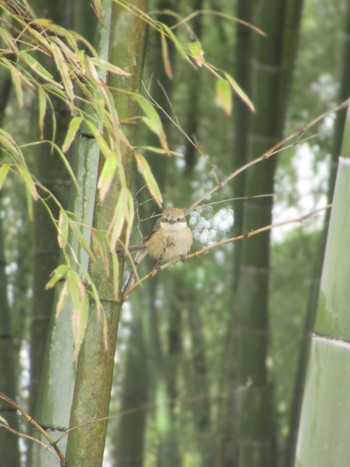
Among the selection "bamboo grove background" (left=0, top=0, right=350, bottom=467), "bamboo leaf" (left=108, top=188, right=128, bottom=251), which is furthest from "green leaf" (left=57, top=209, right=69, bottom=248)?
"bamboo leaf" (left=108, top=188, right=128, bottom=251)

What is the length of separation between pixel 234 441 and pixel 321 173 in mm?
1901

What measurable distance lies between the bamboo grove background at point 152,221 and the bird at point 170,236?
3.7 inches

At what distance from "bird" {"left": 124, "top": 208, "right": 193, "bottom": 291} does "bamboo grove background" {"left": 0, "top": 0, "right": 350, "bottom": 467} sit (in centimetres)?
9

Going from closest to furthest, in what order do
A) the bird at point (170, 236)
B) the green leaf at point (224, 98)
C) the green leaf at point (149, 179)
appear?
1. the green leaf at point (224, 98)
2. the green leaf at point (149, 179)
3. the bird at point (170, 236)

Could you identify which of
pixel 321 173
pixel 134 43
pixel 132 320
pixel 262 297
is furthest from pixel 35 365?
pixel 321 173

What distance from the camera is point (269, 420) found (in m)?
3.73

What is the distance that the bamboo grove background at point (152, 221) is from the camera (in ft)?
4.80

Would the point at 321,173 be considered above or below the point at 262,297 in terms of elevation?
above

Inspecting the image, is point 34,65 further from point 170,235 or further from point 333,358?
point 170,235

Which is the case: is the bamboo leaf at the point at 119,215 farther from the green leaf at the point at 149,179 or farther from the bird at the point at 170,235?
the bird at the point at 170,235

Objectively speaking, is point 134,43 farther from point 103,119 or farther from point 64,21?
point 64,21

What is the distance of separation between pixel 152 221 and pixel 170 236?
1.10 feet

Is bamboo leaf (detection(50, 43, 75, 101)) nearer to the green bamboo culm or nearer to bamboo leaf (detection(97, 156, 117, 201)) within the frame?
bamboo leaf (detection(97, 156, 117, 201))

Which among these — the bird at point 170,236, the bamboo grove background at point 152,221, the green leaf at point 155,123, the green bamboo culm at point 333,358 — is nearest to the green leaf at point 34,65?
the bamboo grove background at point 152,221
